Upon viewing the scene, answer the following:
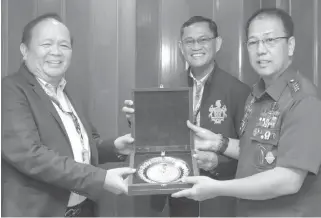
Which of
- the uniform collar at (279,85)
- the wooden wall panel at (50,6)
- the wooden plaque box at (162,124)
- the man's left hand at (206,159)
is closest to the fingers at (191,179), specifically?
the wooden plaque box at (162,124)

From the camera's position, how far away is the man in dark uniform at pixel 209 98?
4.68 ft

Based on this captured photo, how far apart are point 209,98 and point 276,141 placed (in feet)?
1.37

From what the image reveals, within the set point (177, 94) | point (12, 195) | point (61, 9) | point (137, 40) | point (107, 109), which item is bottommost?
point (12, 195)

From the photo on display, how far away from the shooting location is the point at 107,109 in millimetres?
1760

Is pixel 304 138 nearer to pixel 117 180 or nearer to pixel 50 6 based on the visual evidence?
pixel 117 180

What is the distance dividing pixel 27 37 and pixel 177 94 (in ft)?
1.82

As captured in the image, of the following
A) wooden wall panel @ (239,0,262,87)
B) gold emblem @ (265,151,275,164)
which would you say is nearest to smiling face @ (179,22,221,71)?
wooden wall panel @ (239,0,262,87)

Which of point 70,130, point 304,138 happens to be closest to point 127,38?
point 70,130

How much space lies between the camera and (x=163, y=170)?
1.23 metres

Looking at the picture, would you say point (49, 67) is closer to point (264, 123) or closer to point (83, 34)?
point (83, 34)

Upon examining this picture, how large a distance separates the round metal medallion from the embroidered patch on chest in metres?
0.26

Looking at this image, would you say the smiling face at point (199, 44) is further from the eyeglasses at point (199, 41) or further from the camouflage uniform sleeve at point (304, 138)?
the camouflage uniform sleeve at point (304, 138)

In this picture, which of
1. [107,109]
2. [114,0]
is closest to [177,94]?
[107,109]

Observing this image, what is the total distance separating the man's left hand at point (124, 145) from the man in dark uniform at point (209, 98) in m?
0.24
